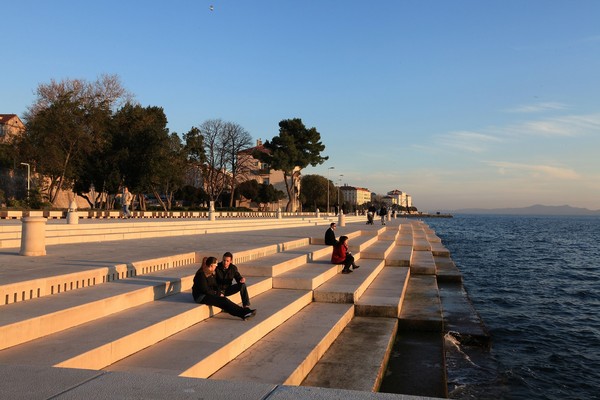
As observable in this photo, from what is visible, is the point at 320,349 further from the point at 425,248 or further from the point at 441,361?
the point at 425,248

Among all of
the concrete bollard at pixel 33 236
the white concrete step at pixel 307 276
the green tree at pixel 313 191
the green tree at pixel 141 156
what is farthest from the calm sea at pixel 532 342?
the green tree at pixel 313 191

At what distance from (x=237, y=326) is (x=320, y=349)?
130 centimetres

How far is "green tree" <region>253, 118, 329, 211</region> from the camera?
66750 mm

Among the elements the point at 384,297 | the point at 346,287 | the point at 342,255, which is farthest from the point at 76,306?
the point at 342,255

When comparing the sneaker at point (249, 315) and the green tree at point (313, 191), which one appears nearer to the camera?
the sneaker at point (249, 315)

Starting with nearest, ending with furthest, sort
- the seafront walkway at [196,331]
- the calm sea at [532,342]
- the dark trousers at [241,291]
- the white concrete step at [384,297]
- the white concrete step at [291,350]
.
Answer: the seafront walkway at [196,331] → the white concrete step at [291,350] → the dark trousers at [241,291] → the calm sea at [532,342] → the white concrete step at [384,297]

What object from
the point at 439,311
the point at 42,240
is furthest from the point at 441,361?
the point at 42,240

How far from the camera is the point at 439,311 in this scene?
11508 millimetres

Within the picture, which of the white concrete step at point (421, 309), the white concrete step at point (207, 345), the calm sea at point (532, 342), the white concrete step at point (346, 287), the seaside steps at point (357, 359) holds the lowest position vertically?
the calm sea at point (532, 342)

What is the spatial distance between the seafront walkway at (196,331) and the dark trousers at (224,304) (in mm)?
165

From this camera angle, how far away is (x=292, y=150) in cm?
6675

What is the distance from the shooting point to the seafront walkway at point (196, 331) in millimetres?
4004

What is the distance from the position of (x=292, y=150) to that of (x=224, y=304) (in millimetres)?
59606

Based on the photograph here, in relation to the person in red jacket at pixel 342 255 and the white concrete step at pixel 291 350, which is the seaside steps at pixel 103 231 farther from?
the white concrete step at pixel 291 350
